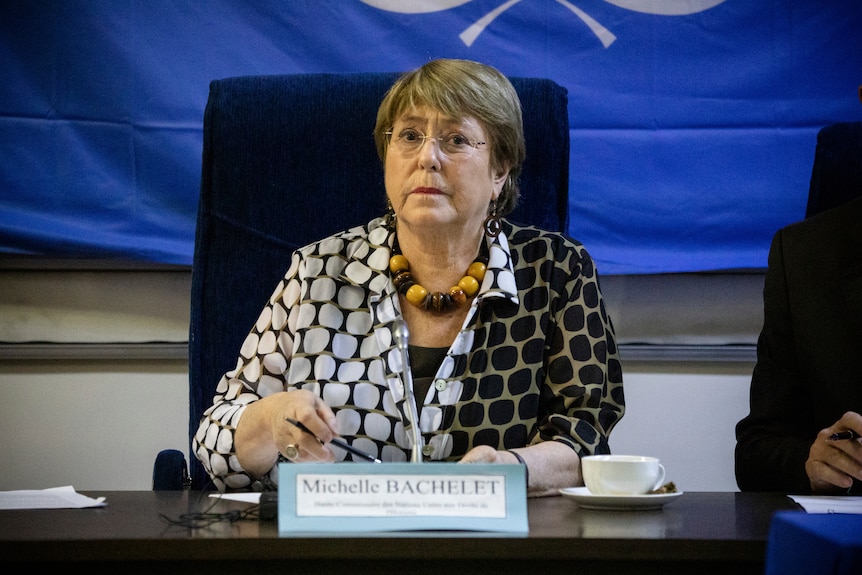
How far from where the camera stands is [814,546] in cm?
68

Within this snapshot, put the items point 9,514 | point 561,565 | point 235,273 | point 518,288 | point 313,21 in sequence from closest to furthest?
point 561,565 < point 9,514 < point 518,288 < point 235,273 < point 313,21

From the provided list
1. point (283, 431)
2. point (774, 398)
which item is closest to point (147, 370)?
point (283, 431)

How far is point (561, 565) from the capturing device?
3.03 ft

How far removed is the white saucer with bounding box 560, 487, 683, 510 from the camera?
1.14m

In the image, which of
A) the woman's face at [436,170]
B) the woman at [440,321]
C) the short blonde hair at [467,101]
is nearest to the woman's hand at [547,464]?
the woman at [440,321]

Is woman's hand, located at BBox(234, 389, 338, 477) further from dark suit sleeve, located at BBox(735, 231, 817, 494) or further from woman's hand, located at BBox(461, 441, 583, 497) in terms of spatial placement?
dark suit sleeve, located at BBox(735, 231, 817, 494)

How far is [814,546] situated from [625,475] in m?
A: 0.49

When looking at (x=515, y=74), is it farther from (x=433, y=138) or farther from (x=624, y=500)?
(x=624, y=500)

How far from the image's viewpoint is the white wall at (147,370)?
2160mm

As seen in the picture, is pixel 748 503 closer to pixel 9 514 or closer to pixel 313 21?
pixel 9 514

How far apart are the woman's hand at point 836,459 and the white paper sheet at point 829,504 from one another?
3.5 inches

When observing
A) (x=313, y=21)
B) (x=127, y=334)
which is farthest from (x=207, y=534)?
(x=313, y=21)

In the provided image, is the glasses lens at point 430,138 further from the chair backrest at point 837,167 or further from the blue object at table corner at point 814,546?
the blue object at table corner at point 814,546

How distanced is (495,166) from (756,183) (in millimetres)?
782
